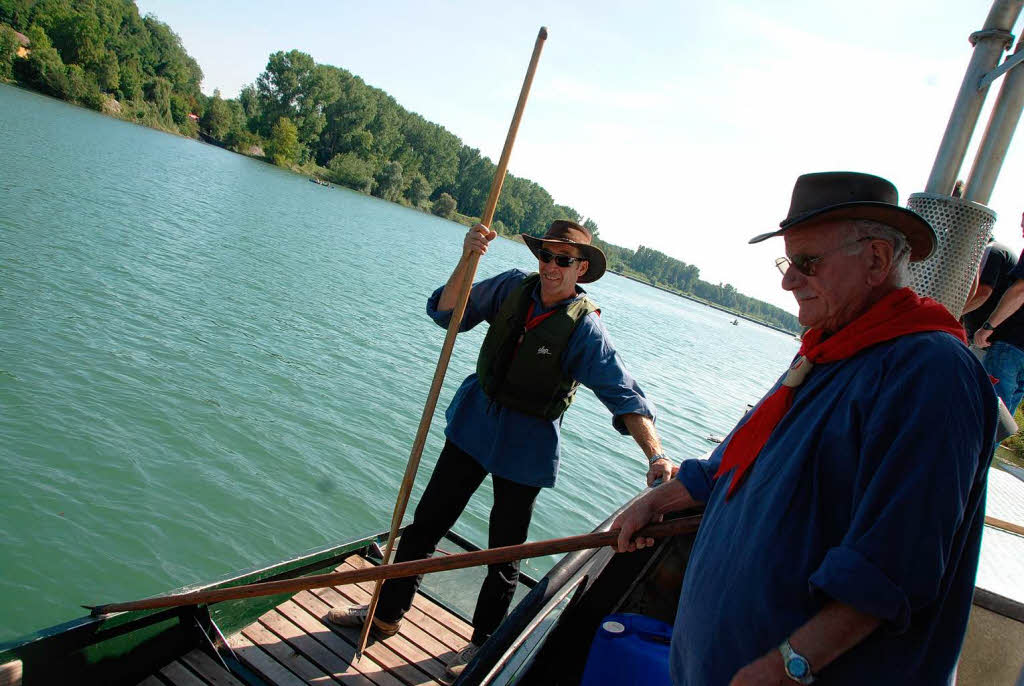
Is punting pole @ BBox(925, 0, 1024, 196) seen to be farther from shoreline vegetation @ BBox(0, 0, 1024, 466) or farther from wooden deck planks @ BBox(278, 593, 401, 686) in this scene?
shoreline vegetation @ BBox(0, 0, 1024, 466)

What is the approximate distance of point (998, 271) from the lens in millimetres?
4789

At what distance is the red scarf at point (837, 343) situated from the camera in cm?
155

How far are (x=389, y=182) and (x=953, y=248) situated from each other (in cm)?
8289

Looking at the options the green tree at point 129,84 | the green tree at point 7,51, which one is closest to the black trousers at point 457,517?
the green tree at point 7,51

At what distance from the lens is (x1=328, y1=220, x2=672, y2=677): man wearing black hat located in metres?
3.62

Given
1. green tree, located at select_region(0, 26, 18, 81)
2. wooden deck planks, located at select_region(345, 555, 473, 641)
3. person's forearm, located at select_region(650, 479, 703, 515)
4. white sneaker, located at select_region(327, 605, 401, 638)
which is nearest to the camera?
person's forearm, located at select_region(650, 479, 703, 515)

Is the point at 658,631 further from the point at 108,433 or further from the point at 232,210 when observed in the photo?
the point at 232,210

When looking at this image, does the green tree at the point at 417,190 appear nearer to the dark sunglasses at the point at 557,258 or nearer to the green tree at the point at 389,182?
the green tree at the point at 389,182

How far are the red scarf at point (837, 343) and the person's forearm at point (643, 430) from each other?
4.63ft

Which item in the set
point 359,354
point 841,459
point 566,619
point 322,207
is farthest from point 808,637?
point 322,207

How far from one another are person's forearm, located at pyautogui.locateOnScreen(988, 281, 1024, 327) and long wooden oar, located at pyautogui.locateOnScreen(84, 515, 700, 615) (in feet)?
10.8

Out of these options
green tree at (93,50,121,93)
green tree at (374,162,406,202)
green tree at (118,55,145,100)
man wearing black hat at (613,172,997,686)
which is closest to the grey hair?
man wearing black hat at (613,172,997,686)

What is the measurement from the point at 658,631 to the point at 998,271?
3.70 metres

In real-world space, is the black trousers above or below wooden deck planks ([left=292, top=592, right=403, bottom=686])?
above
